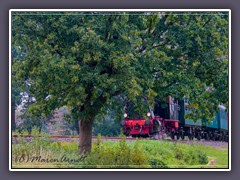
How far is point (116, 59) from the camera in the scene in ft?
57.4

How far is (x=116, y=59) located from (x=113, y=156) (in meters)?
2.43

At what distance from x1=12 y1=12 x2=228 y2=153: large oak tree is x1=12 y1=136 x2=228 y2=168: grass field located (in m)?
0.39

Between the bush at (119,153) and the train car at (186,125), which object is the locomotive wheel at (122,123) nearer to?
the bush at (119,153)

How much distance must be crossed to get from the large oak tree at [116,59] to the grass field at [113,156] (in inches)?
15.3

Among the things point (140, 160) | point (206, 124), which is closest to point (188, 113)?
point (206, 124)

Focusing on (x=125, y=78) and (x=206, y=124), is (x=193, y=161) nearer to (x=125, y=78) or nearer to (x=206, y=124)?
(x=206, y=124)

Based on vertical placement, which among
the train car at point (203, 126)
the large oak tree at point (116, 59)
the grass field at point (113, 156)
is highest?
the large oak tree at point (116, 59)

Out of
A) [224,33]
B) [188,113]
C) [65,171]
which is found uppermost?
[224,33]

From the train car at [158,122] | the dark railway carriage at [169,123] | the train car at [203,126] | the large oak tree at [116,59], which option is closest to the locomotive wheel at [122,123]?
the dark railway carriage at [169,123]

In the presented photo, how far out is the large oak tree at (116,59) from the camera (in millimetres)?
17562

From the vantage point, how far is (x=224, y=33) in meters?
18.0

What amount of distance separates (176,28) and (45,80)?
3.56 meters
